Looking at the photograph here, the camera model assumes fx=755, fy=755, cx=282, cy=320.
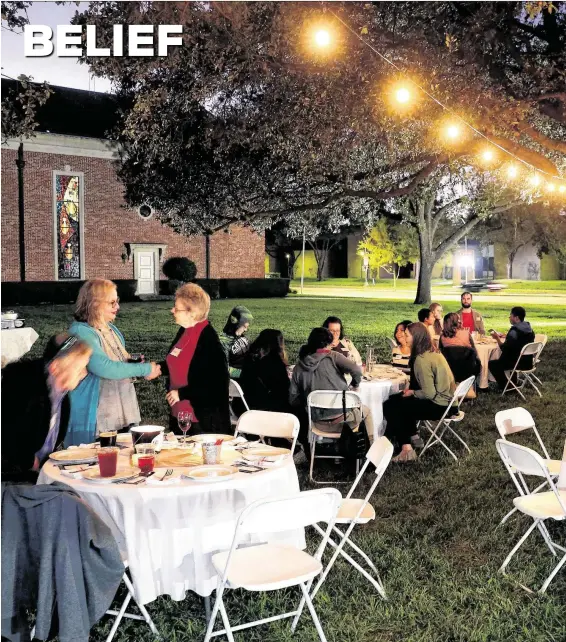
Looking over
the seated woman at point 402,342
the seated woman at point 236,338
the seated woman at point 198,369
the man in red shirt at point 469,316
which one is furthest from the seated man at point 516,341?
the seated woman at point 198,369

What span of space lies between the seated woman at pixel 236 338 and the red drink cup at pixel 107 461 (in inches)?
159

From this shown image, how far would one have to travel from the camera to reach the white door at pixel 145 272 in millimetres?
33406

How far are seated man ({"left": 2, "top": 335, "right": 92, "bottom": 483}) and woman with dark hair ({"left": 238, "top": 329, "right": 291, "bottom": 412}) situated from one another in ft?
9.56

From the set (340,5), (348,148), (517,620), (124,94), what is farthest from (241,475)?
(124,94)

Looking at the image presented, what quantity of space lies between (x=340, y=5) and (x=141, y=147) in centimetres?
708

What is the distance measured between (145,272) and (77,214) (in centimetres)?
Answer: 387

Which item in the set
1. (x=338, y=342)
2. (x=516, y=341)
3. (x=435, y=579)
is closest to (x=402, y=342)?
(x=338, y=342)

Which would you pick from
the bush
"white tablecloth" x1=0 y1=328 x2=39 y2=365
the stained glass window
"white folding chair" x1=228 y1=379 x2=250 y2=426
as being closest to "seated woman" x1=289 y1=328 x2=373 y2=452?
"white folding chair" x1=228 y1=379 x2=250 y2=426

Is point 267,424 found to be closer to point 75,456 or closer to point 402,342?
point 75,456

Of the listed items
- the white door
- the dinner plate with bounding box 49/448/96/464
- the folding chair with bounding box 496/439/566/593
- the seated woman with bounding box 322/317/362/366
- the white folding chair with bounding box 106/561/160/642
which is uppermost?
the white door

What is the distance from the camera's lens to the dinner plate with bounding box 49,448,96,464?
13.2ft

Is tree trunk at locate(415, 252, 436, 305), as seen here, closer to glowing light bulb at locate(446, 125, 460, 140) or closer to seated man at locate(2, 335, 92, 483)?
glowing light bulb at locate(446, 125, 460, 140)

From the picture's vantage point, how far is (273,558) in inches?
144

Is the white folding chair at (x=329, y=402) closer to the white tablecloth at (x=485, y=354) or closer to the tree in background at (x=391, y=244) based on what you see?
the white tablecloth at (x=485, y=354)
